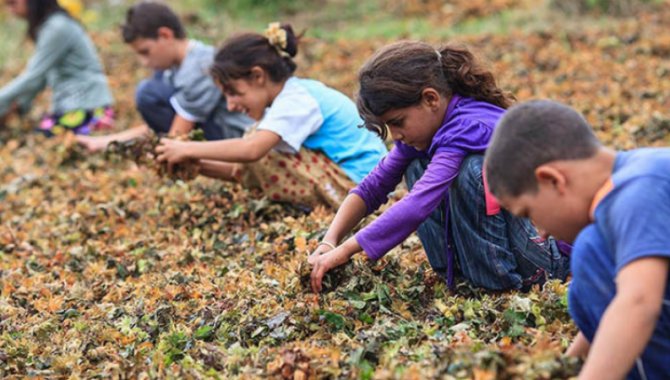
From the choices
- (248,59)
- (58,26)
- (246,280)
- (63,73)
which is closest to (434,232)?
(246,280)

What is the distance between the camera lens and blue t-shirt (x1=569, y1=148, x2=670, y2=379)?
7.02 feet

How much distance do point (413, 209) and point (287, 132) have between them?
68.8 inches

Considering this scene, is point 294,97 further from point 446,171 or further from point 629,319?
point 629,319

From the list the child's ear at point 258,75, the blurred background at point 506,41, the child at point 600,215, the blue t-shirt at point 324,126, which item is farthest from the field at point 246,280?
the child's ear at point 258,75

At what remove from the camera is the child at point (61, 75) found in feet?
28.1

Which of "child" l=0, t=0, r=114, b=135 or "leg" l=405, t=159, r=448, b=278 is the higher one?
"leg" l=405, t=159, r=448, b=278

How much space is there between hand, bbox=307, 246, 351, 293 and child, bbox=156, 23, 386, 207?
1445 mm

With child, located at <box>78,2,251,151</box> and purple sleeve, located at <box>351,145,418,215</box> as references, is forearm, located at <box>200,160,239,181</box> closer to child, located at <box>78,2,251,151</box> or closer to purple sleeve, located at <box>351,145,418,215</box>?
child, located at <box>78,2,251,151</box>

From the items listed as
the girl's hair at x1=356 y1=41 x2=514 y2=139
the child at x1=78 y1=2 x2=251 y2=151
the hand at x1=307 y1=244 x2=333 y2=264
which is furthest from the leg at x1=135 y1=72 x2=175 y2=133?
Answer: the girl's hair at x1=356 y1=41 x2=514 y2=139

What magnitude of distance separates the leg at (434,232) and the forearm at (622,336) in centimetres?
157

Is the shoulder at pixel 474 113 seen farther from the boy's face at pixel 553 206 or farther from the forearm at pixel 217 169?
the forearm at pixel 217 169

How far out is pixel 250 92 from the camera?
5.13 m

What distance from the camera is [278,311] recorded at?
140 inches

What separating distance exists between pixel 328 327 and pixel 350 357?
50cm
